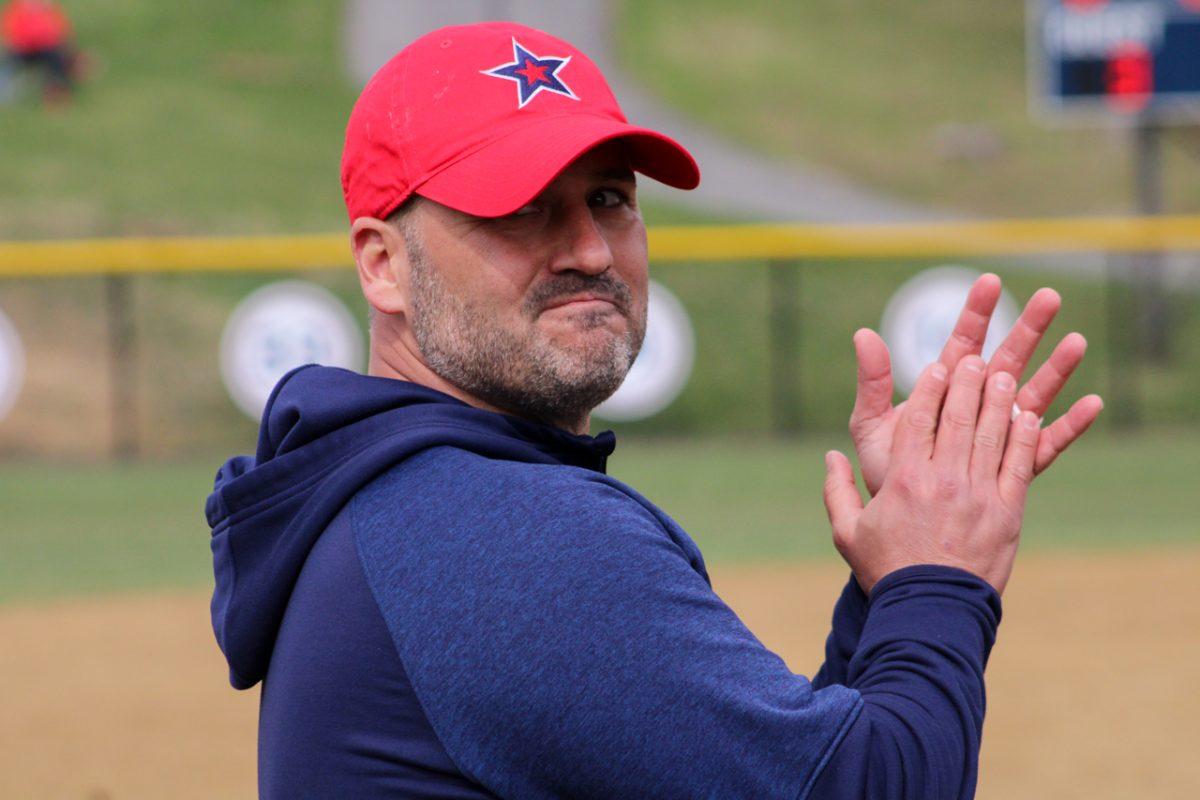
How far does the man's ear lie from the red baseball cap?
22mm

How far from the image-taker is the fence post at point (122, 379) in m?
14.5

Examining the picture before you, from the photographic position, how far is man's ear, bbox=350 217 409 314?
196cm

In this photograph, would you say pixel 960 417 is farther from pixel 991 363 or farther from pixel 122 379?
pixel 122 379

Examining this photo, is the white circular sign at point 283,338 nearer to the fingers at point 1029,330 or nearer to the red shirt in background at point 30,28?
the fingers at point 1029,330

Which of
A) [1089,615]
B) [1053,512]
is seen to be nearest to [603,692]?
[1089,615]

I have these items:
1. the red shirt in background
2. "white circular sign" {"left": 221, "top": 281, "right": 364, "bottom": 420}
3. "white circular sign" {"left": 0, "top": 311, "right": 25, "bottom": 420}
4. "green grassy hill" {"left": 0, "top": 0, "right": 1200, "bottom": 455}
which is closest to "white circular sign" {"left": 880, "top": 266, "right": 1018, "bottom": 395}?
"green grassy hill" {"left": 0, "top": 0, "right": 1200, "bottom": 455}

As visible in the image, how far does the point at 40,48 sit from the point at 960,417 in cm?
2765

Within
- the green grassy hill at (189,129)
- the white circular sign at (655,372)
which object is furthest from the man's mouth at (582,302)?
the green grassy hill at (189,129)

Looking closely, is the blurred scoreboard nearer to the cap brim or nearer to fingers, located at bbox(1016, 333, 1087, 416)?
fingers, located at bbox(1016, 333, 1087, 416)

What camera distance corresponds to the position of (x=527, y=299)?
190cm

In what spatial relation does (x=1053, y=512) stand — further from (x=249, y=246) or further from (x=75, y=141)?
(x=75, y=141)

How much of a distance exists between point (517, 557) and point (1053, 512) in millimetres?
9384

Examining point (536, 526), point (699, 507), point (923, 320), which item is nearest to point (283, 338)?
point (699, 507)

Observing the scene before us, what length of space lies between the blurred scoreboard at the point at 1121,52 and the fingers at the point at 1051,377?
1185 cm
